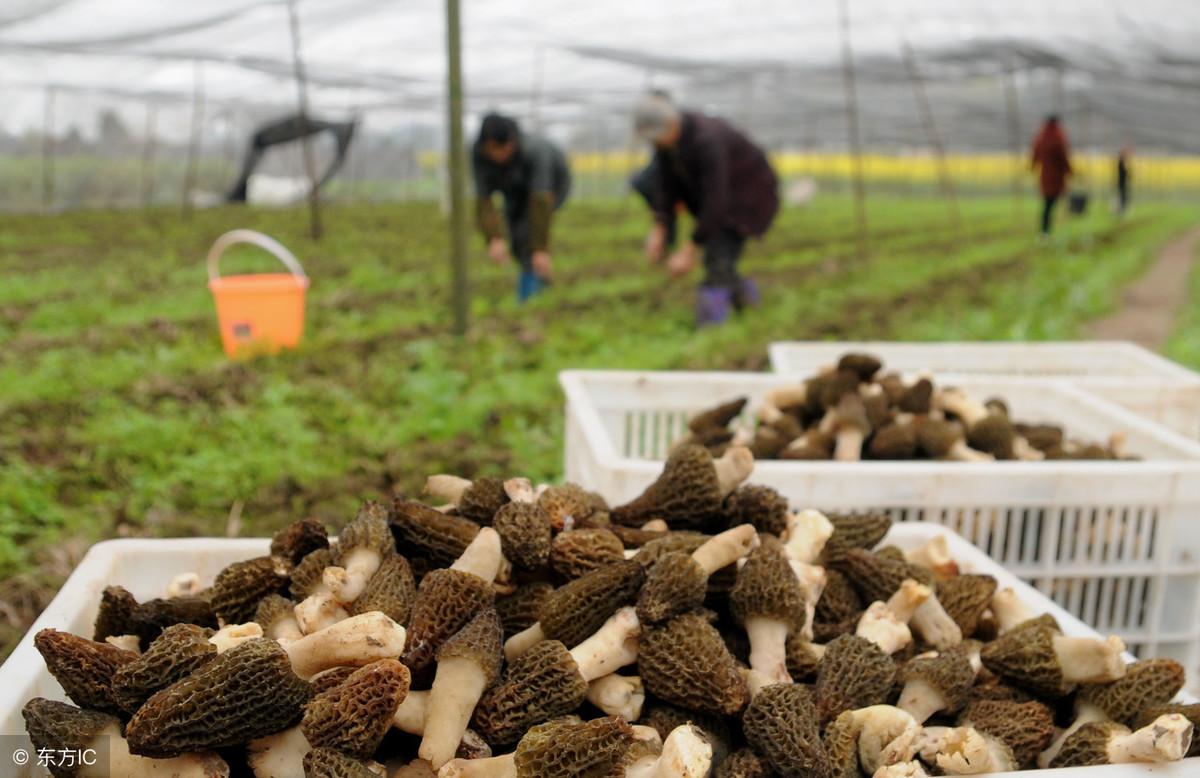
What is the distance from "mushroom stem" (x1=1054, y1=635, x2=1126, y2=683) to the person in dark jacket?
218 inches

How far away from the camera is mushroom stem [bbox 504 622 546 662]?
187cm

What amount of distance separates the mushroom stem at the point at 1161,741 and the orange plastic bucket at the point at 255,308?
5.36 m

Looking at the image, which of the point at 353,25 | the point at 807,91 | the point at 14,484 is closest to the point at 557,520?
the point at 14,484

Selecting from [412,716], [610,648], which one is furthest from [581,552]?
[412,716]

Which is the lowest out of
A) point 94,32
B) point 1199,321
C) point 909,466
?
point 1199,321

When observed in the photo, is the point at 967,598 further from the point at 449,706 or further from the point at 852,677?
the point at 449,706

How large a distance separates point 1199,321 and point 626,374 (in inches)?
321

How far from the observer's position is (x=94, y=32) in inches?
370

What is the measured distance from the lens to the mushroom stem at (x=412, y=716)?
1.71 meters

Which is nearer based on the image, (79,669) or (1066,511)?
(79,669)

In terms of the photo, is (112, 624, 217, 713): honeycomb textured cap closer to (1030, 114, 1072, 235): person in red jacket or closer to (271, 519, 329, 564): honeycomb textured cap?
(271, 519, 329, 564): honeycomb textured cap

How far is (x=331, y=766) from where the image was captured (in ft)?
5.03

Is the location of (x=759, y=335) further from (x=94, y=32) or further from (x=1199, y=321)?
(x=94, y=32)

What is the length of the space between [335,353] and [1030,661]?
5.15 metres
